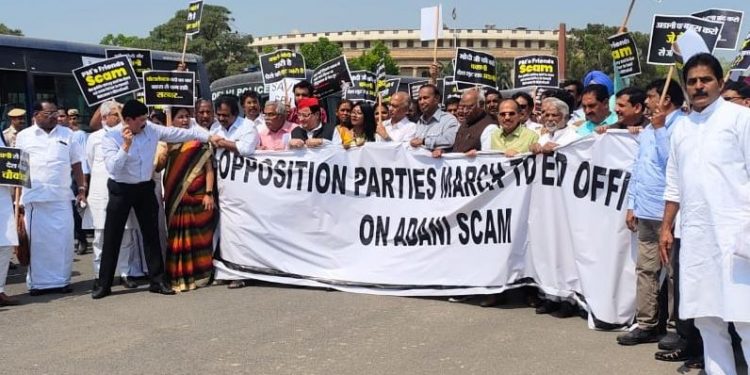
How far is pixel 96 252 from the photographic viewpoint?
816 centimetres

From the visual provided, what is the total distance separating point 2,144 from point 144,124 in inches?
53.7

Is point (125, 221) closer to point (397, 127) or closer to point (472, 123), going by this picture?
point (397, 127)

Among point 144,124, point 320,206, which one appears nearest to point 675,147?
point 320,206

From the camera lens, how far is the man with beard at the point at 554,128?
6648 mm

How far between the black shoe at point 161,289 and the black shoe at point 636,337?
13.5 ft

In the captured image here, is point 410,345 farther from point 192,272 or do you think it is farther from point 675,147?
point 192,272

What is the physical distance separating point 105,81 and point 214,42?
58.6 metres

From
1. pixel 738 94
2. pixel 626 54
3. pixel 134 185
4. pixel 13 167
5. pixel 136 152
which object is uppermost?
pixel 626 54

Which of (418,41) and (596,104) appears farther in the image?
(418,41)

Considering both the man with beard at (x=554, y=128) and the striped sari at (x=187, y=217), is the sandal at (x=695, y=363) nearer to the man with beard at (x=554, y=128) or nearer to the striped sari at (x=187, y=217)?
the man with beard at (x=554, y=128)

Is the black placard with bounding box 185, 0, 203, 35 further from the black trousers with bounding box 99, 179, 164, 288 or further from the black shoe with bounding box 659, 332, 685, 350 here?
the black shoe with bounding box 659, 332, 685, 350

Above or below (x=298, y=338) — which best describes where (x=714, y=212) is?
above

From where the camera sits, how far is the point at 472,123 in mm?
7586

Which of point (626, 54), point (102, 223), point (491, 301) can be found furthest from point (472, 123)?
point (102, 223)
